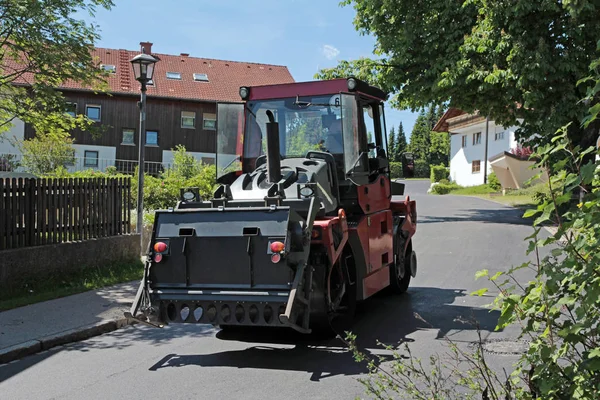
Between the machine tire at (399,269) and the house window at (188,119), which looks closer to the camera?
the machine tire at (399,269)

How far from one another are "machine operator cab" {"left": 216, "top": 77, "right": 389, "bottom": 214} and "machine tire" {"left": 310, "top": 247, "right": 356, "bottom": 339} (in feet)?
3.43

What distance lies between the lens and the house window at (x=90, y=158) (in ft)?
123

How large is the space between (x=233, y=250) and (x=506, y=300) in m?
3.65

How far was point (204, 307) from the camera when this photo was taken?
6.00m

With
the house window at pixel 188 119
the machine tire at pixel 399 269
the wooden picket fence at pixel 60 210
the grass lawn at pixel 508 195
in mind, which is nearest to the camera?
the machine tire at pixel 399 269

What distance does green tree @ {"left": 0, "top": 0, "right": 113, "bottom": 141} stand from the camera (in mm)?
10414

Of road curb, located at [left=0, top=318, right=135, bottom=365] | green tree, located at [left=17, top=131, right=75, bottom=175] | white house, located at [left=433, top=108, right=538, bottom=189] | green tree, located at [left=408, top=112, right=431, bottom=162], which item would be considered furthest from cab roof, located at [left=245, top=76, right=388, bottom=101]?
green tree, located at [left=408, top=112, right=431, bottom=162]

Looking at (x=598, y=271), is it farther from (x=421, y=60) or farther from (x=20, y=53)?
(x=421, y=60)

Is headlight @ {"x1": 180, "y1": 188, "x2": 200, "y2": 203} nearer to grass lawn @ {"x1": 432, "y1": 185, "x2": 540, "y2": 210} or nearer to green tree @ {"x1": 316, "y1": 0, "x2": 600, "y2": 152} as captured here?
green tree @ {"x1": 316, "y1": 0, "x2": 600, "y2": 152}

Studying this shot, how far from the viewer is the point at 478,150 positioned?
47250 millimetres

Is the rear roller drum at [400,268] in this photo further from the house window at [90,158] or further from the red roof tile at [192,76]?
the red roof tile at [192,76]

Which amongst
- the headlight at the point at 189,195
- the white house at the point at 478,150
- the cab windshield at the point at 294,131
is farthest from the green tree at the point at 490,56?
the white house at the point at 478,150

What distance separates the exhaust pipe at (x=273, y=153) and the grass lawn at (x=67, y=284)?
13.8 feet

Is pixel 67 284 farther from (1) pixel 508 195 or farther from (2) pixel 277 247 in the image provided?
(1) pixel 508 195
